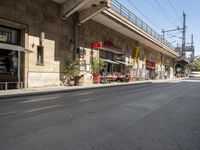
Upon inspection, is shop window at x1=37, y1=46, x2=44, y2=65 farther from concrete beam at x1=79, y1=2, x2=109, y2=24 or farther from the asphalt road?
the asphalt road

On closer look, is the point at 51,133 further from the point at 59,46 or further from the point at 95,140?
the point at 59,46

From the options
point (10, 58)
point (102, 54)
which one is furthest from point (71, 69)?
point (102, 54)

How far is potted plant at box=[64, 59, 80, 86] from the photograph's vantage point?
25.2 metres

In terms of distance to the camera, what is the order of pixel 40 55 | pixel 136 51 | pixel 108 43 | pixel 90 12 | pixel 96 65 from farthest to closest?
1. pixel 136 51
2. pixel 108 43
3. pixel 96 65
4. pixel 90 12
5. pixel 40 55

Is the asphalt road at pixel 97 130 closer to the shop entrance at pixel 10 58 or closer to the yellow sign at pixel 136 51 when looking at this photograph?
the shop entrance at pixel 10 58

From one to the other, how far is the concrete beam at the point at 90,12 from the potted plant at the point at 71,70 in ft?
Answer: 13.3

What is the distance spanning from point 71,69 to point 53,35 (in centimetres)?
350

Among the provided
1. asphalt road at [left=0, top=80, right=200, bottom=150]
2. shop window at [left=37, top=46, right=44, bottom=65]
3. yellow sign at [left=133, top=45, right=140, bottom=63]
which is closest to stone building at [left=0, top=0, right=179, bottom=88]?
shop window at [left=37, top=46, right=44, bottom=65]

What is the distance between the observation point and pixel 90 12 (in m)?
26.2

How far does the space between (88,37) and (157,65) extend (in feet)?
117

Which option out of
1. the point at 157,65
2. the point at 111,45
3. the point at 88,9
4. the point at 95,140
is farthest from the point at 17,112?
the point at 157,65

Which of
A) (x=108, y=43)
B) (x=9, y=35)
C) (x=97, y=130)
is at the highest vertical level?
(x=108, y=43)

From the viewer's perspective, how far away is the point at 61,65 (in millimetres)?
24766

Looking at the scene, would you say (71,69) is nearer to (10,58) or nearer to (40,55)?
(40,55)
